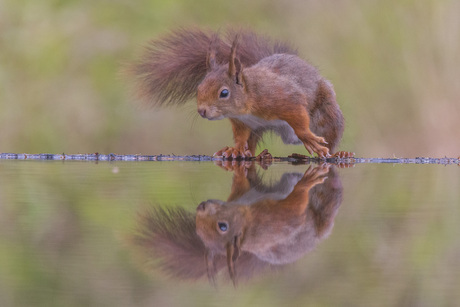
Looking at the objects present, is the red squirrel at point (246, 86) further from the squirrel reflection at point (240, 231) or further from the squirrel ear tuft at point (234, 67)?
the squirrel reflection at point (240, 231)

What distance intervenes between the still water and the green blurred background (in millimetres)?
1586

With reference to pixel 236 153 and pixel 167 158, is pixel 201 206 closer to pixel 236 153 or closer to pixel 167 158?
pixel 236 153

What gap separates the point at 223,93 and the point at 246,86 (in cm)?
→ 9

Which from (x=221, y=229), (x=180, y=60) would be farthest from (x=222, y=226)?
(x=180, y=60)

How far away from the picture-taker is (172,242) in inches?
30.0

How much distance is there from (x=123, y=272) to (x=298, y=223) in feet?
1.17

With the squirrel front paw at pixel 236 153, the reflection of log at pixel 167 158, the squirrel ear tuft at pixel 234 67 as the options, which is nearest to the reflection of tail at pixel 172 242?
the squirrel ear tuft at pixel 234 67

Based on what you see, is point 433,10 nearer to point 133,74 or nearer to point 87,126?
point 133,74

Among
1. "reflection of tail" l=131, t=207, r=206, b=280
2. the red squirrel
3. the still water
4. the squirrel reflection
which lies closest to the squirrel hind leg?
the red squirrel

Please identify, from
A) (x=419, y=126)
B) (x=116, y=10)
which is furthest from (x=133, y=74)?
(x=419, y=126)

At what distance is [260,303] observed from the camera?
20.9 inches

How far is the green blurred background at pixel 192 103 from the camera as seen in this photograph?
9.73 feet

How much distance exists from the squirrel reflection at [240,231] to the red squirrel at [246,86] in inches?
43.3

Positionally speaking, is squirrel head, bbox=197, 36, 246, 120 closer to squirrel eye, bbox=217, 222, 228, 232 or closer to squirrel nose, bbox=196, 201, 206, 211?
squirrel nose, bbox=196, 201, 206, 211
